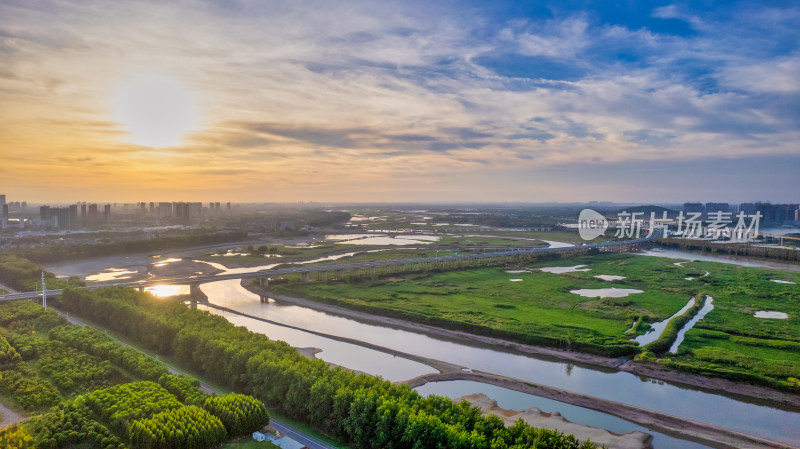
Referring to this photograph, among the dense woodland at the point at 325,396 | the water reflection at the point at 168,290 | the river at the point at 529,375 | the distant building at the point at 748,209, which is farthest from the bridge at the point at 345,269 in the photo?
the distant building at the point at 748,209

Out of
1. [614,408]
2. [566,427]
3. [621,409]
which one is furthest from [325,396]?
[621,409]

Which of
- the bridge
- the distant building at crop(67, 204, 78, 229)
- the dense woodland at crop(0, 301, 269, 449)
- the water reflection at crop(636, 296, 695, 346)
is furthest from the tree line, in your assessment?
the water reflection at crop(636, 296, 695, 346)

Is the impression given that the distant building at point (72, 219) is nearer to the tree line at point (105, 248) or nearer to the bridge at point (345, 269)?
the tree line at point (105, 248)

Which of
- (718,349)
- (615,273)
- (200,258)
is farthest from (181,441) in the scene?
(200,258)

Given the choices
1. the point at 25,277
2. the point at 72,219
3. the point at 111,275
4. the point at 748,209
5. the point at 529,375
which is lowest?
the point at 529,375

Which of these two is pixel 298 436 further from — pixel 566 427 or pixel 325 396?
pixel 566 427

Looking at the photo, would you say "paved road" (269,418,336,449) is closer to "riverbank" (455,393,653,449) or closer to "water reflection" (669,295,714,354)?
"riverbank" (455,393,653,449)

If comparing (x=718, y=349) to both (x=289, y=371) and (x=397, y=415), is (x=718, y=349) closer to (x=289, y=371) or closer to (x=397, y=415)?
(x=397, y=415)
